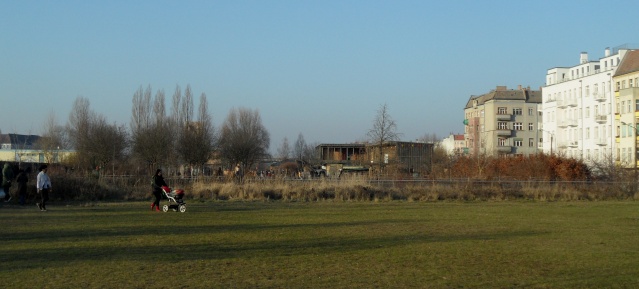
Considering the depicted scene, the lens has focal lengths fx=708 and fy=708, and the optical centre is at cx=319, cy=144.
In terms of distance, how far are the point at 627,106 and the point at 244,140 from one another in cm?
4342

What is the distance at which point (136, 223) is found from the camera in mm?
22672

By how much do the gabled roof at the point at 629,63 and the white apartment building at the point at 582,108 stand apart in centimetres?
93

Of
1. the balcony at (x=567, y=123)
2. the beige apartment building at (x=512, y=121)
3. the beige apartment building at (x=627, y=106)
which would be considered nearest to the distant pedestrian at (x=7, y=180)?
the beige apartment building at (x=627, y=106)

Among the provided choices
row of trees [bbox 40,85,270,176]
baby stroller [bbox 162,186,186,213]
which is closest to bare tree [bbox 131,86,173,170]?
row of trees [bbox 40,85,270,176]

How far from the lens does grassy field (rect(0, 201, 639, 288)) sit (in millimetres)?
11531

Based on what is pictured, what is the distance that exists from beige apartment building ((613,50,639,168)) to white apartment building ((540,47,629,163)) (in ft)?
3.46

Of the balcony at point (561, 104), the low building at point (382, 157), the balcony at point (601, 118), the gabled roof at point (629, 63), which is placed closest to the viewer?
the low building at point (382, 157)

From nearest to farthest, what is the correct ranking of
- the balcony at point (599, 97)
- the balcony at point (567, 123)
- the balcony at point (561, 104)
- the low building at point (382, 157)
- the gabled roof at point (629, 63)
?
the low building at point (382, 157)
the gabled roof at point (629, 63)
the balcony at point (599, 97)
the balcony at point (567, 123)
the balcony at point (561, 104)

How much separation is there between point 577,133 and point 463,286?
264ft

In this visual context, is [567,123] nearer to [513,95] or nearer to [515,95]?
[513,95]

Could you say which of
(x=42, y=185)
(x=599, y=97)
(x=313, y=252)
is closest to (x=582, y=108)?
(x=599, y=97)

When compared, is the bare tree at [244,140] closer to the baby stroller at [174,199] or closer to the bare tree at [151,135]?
the bare tree at [151,135]

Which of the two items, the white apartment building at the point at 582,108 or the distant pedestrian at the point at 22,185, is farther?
the white apartment building at the point at 582,108

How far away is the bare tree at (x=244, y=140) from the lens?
3302 inches
